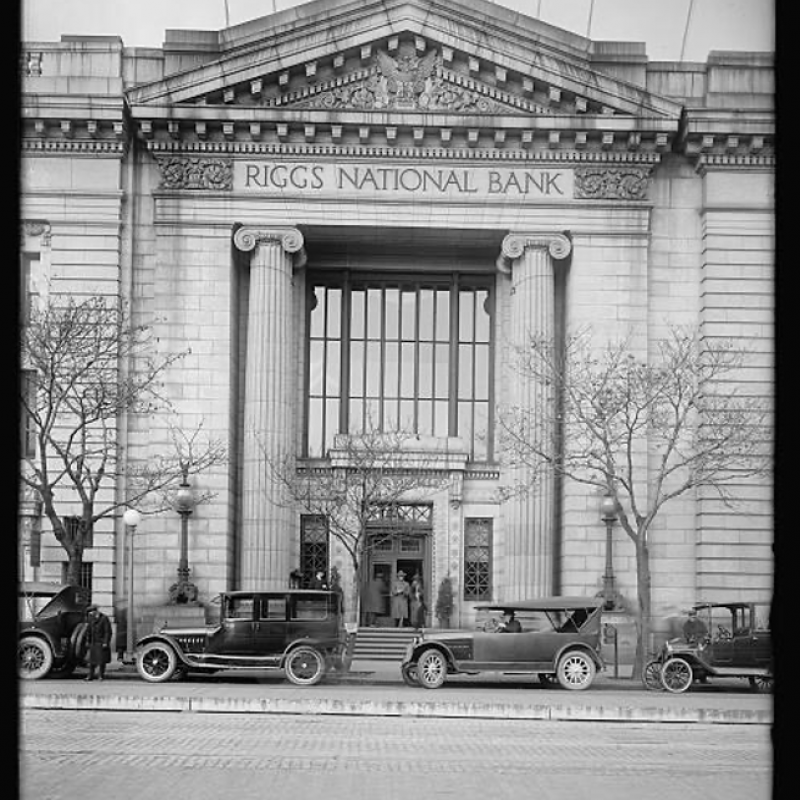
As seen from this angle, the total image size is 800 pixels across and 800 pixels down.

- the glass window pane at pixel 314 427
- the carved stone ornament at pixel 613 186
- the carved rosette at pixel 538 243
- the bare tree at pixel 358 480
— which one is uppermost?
the carved stone ornament at pixel 613 186

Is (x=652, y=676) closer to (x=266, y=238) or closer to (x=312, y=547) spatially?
(x=312, y=547)

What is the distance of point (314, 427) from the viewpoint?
139 feet

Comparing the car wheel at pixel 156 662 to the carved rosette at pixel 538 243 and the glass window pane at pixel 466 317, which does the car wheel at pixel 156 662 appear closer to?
the carved rosette at pixel 538 243

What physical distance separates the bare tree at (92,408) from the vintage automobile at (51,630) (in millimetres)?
1515

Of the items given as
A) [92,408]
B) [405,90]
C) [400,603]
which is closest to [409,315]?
[405,90]

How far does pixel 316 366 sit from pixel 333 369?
53 cm

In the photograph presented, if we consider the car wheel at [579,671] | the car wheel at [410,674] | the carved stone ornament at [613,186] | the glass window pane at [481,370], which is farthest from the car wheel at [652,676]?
the carved stone ornament at [613,186]

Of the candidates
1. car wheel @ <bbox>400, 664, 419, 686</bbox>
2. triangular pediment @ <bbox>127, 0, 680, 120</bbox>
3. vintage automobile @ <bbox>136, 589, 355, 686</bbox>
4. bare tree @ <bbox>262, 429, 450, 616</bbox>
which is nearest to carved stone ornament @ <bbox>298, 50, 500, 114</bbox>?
triangular pediment @ <bbox>127, 0, 680, 120</bbox>

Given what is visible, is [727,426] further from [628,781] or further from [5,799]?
[5,799]

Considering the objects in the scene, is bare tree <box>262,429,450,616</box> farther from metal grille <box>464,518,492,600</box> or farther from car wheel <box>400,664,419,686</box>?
car wheel <box>400,664,419,686</box>

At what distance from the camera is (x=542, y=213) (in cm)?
3978

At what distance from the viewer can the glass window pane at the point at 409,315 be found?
42.3 metres

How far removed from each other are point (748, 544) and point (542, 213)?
36.3 ft

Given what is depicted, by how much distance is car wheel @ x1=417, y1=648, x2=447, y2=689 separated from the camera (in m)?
27.4
